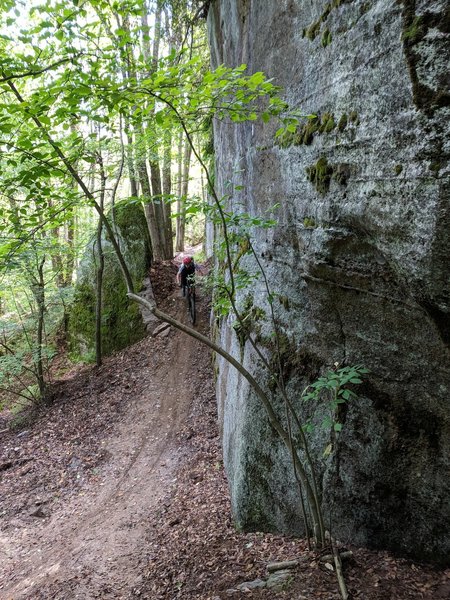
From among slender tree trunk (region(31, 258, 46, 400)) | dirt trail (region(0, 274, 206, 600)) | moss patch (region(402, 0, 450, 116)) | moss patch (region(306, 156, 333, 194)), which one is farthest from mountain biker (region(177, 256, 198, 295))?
moss patch (region(402, 0, 450, 116))

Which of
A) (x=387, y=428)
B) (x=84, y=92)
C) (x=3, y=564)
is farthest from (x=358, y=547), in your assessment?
(x=3, y=564)

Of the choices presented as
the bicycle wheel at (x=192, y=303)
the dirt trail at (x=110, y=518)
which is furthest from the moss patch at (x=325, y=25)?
the bicycle wheel at (x=192, y=303)

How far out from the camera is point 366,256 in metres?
3.98

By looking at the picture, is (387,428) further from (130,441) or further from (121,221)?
(121,221)

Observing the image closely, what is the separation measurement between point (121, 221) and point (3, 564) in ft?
40.8

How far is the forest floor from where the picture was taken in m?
4.52

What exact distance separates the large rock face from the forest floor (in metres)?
0.56

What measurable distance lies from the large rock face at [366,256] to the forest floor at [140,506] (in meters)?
0.56

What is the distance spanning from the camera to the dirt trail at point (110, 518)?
6188 millimetres

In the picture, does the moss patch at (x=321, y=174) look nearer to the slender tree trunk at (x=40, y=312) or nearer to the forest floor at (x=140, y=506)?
the forest floor at (x=140, y=506)

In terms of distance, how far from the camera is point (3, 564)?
7371 mm

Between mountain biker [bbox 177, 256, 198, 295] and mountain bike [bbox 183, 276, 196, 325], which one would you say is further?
mountain bike [bbox 183, 276, 196, 325]

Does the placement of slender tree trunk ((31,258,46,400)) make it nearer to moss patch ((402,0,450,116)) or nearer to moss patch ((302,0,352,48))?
moss patch ((302,0,352,48))

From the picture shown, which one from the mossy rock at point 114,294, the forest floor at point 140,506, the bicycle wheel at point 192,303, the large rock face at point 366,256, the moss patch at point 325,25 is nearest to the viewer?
the large rock face at point 366,256
